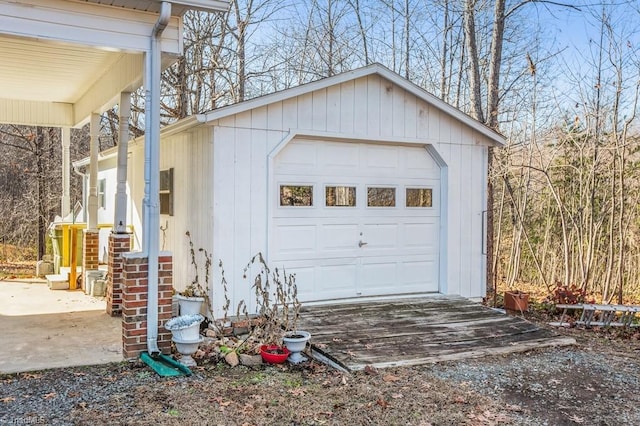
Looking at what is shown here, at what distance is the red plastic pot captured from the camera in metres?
5.36

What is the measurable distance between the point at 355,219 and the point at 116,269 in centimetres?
318

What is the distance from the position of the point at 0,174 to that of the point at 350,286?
45.8 feet

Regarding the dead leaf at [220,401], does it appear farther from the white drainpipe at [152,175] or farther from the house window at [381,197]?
the house window at [381,197]

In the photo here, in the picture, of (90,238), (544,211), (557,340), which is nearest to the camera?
(557,340)

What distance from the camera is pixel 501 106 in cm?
1371

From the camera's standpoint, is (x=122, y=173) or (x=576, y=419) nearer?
(x=576, y=419)

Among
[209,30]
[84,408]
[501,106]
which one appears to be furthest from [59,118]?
[501,106]

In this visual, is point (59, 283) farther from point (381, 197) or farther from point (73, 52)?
point (381, 197)

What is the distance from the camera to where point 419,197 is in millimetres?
7848

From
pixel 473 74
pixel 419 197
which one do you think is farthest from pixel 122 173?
pixel 473 74

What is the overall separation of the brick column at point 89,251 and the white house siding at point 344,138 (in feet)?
11.0

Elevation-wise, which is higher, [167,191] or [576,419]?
[167,191]

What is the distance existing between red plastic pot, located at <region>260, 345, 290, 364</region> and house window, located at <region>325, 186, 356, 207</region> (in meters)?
2.31

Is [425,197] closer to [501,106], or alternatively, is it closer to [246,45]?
[501,106]
